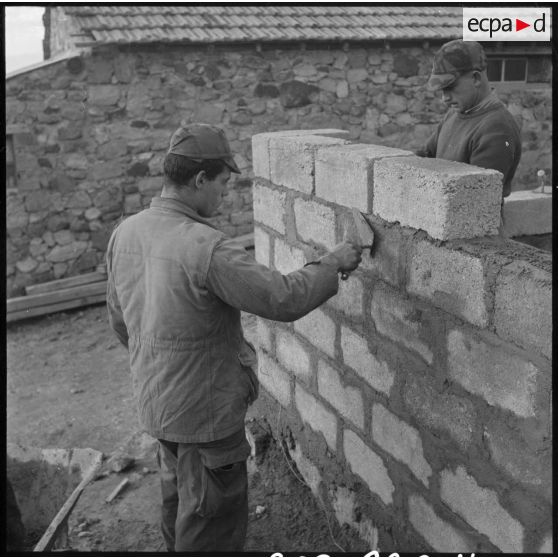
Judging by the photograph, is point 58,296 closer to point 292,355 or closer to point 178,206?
point 292,355

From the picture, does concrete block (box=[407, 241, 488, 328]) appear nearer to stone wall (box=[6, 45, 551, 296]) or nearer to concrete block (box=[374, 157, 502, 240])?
concrete block (box=[374, 157, 502, 240])

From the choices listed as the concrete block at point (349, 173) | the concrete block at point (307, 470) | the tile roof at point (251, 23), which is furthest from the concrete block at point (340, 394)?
the tile roof at point (251, 23)

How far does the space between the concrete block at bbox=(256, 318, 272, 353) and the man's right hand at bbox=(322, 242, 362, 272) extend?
4.59ft

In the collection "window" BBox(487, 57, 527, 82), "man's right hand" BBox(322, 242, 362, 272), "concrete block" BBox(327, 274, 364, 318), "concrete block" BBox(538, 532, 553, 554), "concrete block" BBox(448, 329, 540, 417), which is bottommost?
"concrete block" BBox(538, 532, 553, 554)

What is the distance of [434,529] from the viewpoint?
2.84 metres

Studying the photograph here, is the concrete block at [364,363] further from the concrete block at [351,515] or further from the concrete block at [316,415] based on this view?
the concrete block at [351,515]

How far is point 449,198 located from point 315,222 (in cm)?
108

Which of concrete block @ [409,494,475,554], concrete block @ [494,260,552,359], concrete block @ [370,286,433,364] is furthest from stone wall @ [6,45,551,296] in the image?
concrete block @ [494,260,552,359]

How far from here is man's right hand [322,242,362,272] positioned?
280 cm

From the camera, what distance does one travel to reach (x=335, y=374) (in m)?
3.49

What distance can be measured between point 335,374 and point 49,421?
325 centimetres

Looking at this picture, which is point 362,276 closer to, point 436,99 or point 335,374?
point 335,374

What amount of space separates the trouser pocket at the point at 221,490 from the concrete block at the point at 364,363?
72 cm

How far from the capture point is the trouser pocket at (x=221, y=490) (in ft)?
9.38
